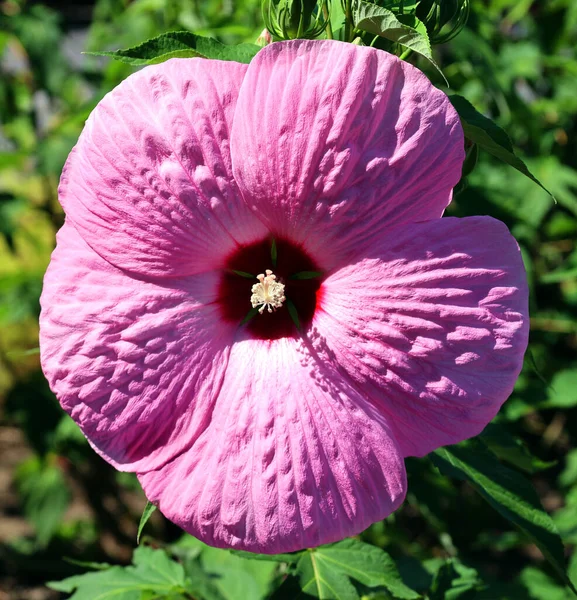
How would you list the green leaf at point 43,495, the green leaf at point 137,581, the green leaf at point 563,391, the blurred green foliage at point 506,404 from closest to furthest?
the green leaf at point 137,581
the blurred green foliage at point 506,404
the green leaf at point 563,391
the green leaf at point 43,495

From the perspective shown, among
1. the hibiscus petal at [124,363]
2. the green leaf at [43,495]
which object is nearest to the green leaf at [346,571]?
the hibiscus petal at [124,363]

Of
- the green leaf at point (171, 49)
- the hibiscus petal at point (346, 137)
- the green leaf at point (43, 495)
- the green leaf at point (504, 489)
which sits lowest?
the green leaf at point (43, 495)

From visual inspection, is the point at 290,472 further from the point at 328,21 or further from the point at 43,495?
the point at 43,495

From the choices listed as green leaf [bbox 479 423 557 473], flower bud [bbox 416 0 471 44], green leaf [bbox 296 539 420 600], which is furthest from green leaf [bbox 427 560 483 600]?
flower bud [bbox 416 0 471 44]

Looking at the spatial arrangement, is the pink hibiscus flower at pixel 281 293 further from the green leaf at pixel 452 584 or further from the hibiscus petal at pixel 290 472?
the green leaf at pixel 452 584

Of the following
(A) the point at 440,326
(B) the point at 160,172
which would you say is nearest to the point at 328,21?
(B) the point at 160,172

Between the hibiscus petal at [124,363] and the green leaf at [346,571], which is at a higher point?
the hibiscus petal at [124,363]

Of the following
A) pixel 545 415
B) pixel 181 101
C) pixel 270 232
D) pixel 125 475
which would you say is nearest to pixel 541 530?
pixel 270 232

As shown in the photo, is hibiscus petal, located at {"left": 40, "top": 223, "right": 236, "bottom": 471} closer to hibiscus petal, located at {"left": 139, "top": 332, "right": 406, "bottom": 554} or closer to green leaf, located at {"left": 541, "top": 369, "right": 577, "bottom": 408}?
hibiscus petal, located at {"left": 139, "top": 332, "right": 406, "bottom": 554}

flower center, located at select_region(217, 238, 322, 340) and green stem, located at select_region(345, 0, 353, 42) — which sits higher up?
green stem, located at select_region(345, 0, 353, 42)
